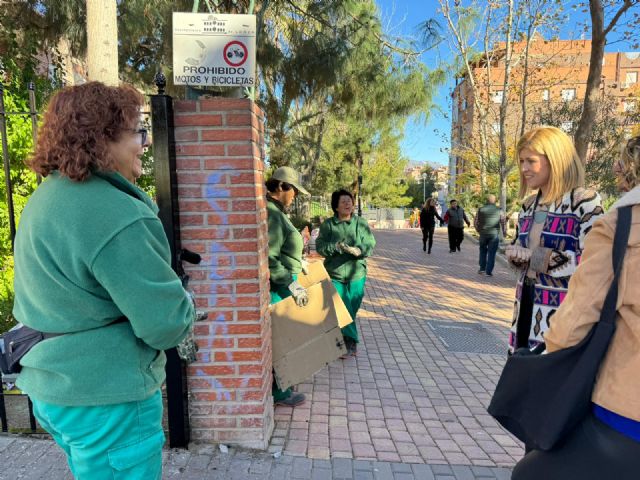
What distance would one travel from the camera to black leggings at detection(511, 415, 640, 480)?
123cm

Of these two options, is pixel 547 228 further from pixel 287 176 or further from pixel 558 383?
pixel 287 176

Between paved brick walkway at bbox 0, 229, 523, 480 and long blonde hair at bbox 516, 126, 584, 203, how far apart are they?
1.63 m

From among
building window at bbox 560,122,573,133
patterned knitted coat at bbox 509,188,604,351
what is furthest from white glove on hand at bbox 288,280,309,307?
building window at bbox 560,122,573,133

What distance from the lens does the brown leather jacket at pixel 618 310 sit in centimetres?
122

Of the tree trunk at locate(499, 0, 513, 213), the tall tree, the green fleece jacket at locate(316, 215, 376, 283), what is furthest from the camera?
the tree trunk at locate(499, 0, 513, 213)

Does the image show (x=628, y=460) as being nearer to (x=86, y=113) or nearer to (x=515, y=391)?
(x=515, y=391)

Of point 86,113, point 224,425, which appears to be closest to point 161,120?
point 86,113

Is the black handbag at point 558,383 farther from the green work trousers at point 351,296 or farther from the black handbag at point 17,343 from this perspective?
the green work trousers at point 351,296

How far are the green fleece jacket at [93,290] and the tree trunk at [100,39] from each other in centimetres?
265

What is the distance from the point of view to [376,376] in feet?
13.4

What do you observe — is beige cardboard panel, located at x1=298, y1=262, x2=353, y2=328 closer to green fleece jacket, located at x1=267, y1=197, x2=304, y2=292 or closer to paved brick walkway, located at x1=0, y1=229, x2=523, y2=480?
green fleece jacket, located at x1=267, y1=197, x2=304, y2=292

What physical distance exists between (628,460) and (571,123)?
54.2 ft

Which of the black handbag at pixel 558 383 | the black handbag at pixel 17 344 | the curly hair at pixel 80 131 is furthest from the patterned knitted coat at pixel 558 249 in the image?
the black handbag at pixel 17 344

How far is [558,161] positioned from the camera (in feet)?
7.47
